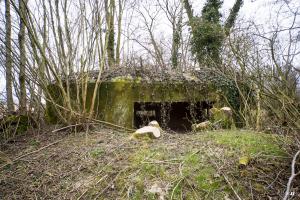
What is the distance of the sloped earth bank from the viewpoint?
2.93 m

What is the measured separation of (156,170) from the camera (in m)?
3.25

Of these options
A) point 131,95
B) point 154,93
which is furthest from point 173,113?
point 131,95

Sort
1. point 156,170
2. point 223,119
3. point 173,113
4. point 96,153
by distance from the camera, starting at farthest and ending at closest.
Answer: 1. point 173,113
2. point 223,119
3. point 96,153
4. point 156,170

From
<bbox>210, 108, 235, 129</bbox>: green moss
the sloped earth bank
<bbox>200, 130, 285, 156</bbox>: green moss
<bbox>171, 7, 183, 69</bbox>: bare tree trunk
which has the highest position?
<bbox>171, 7, 183, 69</bbox>: bare tree trunk

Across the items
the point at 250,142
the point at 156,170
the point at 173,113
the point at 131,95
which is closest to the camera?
the point at 156,170

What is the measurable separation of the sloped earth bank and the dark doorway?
2.68 meters

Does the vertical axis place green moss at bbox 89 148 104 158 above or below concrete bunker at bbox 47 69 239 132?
below

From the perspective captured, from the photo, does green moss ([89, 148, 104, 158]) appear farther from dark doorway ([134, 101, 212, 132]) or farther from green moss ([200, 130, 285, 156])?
dark doorway ([134, 101, 212, 132])

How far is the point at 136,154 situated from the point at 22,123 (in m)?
3.86

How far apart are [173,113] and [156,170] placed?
542cm

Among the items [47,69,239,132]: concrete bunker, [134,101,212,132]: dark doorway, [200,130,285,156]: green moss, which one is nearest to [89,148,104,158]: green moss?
[200,130,285,156]: green moss

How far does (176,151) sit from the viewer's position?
146 inches

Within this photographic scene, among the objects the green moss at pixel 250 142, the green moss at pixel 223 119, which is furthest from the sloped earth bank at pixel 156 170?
the green moss at pixel 223 119

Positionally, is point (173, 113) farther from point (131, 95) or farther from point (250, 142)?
point (250, 142)
